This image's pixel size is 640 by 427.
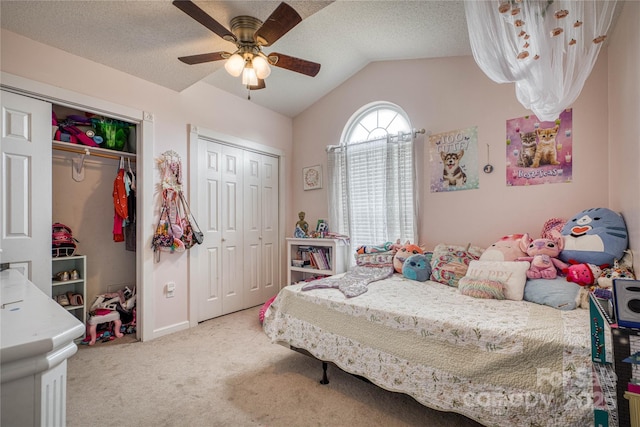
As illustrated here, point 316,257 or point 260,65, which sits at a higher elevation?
point 260,65

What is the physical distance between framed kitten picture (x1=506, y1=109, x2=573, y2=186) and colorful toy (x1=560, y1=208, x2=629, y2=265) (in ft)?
1.56

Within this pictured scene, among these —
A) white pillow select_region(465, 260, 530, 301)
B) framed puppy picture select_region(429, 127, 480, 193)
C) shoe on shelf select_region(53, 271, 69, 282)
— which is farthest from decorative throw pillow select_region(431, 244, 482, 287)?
shoe on shelf select_region(53, 271, 69, 282)

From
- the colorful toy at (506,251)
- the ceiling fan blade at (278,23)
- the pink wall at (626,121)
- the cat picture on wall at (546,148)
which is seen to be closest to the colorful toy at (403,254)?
the colorful toy at (506,251)

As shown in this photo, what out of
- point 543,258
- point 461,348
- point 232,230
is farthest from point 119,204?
point 543,258

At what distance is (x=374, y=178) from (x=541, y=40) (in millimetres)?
2134

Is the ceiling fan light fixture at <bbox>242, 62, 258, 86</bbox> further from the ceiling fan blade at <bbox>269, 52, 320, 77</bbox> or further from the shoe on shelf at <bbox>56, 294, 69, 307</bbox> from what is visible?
the shoe on shelf at <bbox>56, 294, 69, 307</bbox>

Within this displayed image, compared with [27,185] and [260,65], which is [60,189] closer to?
[27,185]

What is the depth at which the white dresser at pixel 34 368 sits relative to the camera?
1.82ft

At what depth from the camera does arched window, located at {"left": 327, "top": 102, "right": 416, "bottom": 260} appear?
3123mm

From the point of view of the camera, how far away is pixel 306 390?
6.21ft

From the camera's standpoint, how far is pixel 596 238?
6.21 feet

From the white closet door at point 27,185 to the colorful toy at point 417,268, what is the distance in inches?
114

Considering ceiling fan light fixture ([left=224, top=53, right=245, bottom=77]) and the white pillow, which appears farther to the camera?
ceiling fan light fixture ([left=224, top=53, right=245, bottom=77])

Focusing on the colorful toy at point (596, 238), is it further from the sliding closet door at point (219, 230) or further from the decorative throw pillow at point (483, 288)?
the sliding closet door at point (219, 230)
